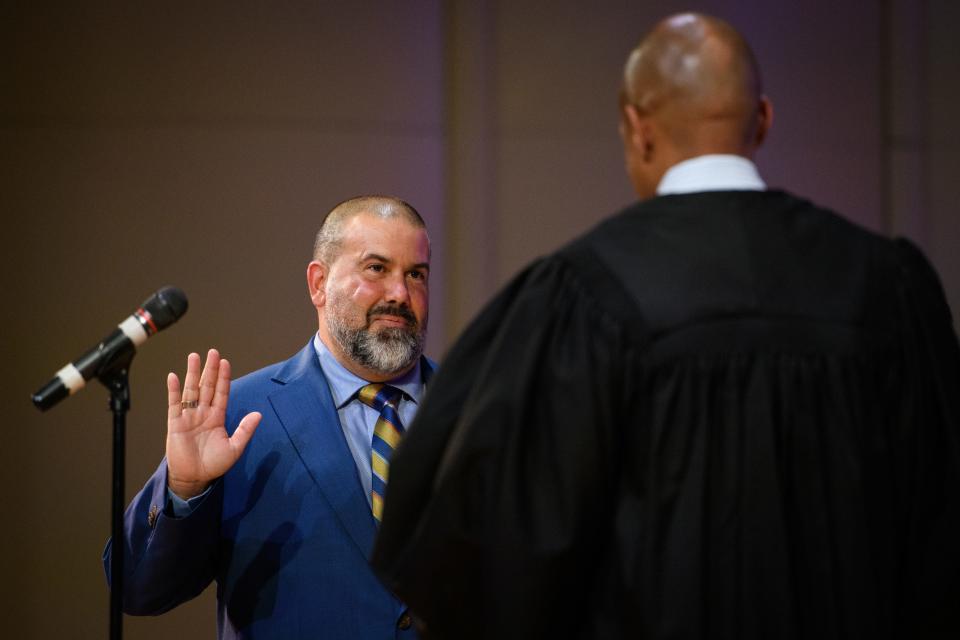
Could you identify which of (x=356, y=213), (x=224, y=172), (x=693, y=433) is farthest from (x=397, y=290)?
(x=224, y=172)

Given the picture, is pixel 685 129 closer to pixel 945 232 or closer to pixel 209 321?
pixel 209 321

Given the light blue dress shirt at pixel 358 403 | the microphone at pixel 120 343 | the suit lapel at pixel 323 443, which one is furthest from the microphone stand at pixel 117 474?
the light blue dress shirt at pixel 358 403

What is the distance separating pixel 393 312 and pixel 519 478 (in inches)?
46.4

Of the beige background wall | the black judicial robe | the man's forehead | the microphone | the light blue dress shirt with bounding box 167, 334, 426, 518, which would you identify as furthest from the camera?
the beige background wall

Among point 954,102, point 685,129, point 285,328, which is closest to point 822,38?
point 954,102

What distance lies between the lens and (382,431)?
2.35m

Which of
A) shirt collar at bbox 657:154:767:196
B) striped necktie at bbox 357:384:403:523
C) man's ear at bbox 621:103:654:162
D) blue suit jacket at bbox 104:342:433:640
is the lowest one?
blue suit jacket at bbox 104:342:433:640

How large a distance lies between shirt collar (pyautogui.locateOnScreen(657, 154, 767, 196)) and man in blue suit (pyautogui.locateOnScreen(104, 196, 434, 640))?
1.03 meters

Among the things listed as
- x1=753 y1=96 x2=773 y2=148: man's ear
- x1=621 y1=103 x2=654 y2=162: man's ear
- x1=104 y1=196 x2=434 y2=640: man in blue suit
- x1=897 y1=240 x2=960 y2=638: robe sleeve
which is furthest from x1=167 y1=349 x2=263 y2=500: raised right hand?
x1=897 y1=240 x2=960 y2=638: robe sleeve

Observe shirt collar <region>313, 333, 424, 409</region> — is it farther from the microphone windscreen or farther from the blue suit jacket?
the microphone windscreen

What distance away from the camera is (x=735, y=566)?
128 cm

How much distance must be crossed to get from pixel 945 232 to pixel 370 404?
2491 millimetres

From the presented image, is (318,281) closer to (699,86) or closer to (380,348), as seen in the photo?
(380,348)

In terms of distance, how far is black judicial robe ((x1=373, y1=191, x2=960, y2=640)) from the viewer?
128cm
